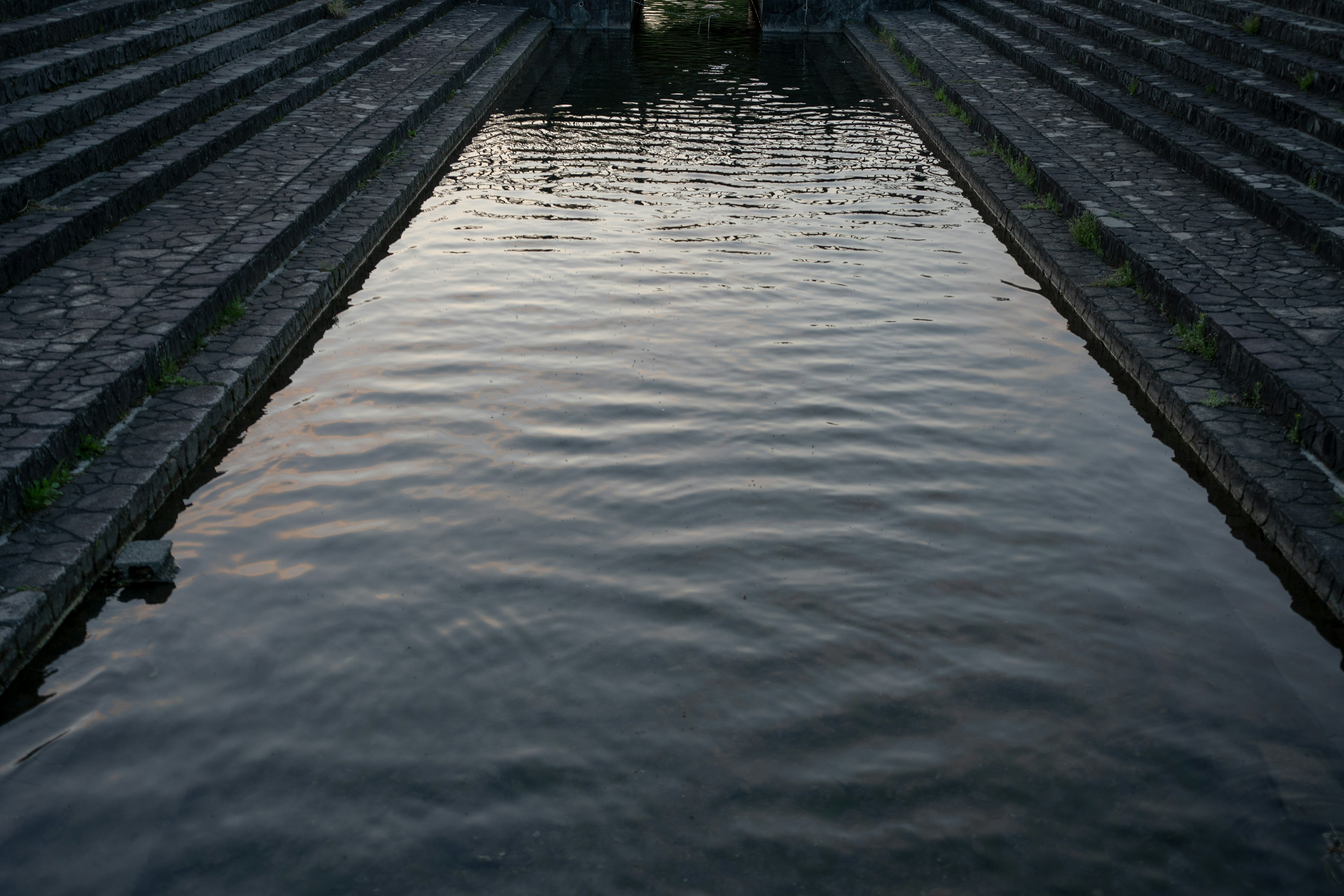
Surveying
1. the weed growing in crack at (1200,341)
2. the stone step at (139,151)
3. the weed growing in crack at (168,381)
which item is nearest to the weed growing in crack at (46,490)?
the weed growing in crack at (168,381)

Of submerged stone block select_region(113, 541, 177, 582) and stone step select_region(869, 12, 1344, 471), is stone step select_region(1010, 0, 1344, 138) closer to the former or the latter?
stone step select_region(869, 12, 1344, 471)

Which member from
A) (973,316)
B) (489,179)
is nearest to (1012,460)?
(973,316)

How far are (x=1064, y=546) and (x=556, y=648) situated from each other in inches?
92.6

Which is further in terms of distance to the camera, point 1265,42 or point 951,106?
point 951,106

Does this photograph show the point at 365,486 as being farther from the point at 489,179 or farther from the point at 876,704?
the point at 489,179

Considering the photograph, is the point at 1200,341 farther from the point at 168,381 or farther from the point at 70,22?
the point at 70,22

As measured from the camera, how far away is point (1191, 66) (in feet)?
36.5

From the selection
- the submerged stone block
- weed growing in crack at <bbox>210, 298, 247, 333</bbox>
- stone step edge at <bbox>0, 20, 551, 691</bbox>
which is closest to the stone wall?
stone step edge at <bbox>0, 20, 551, 691</bbox>

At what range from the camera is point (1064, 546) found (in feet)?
16.2

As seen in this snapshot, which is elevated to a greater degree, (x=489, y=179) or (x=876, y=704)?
(x=489, y=179)

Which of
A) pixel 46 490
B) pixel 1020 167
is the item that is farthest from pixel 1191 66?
pixel 46 490

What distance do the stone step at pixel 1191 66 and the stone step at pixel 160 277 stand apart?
8103mm

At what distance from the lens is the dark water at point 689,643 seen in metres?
3.35

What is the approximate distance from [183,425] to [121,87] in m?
5.62
